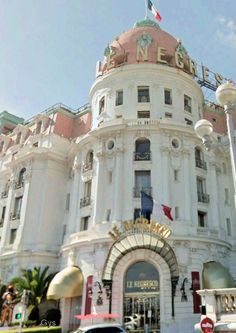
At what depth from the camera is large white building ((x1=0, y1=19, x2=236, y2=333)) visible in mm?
27969

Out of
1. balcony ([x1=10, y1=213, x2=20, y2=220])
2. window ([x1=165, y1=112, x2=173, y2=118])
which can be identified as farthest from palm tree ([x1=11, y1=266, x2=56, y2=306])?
window ([x1=165, y1=112, x2=173, y2=118])

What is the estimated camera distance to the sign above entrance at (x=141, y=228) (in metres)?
27.5

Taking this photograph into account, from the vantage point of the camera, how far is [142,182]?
32.4 meters

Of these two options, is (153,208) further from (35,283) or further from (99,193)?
(35,283)

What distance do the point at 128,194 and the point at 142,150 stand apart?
4635 mm

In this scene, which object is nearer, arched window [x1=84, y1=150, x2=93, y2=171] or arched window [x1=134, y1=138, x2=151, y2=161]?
arched window [x1=134, y1=138, x2=151, y2=161]

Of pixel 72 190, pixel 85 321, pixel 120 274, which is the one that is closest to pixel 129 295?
pixel 120 274

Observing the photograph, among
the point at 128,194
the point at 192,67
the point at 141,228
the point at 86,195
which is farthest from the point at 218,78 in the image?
the point at 141,228

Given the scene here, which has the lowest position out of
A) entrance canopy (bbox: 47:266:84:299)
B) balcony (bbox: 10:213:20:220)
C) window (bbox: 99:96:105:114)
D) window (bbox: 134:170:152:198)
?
entrance canopy (bbox: 47:266:84:299)

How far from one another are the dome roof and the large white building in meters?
0.14

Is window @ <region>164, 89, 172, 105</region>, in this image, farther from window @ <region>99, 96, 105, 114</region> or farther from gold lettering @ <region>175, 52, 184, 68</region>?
window @ <region>99, 96, 105, 114</region>

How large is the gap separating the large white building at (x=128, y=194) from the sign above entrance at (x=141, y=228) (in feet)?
0.26

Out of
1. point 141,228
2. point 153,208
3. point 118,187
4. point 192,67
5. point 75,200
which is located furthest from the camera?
point 192,67

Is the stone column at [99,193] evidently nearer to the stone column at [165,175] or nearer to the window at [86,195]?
the window at [86,195]
